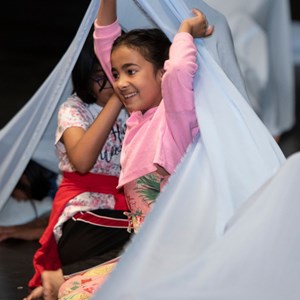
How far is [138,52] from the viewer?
250 cm

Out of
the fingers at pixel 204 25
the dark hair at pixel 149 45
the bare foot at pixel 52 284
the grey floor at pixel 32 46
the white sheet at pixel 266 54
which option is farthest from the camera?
the grey floor at pixel 32 46

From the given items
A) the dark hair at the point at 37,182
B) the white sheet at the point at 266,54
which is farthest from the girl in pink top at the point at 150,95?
the white sheet at the point at 266,54

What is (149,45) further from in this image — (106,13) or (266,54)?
(266,54)

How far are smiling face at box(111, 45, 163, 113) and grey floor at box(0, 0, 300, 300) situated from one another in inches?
77.3

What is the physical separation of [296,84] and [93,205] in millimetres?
3400

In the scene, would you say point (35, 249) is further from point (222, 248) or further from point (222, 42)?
point (222, 248)

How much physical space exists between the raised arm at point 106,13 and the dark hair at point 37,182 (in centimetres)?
78

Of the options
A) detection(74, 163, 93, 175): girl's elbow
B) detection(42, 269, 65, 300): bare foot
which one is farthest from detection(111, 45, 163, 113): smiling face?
detection(42, 269, 65, 300): bare foot

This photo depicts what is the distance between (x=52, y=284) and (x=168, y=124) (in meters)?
0.66

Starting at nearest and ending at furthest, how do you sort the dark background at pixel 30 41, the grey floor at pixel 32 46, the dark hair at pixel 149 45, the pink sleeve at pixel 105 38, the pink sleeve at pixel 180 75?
the pink sleeve at pixel 180 75
the dark hair at pixel 149 45
the pink sleeve at pixel 105 38
the grey floor at pixel 32 46
the dark background at pixel 30 41

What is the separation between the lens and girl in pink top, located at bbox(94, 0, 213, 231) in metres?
2.29

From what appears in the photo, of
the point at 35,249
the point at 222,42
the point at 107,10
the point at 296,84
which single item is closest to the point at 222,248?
the point at 222,42

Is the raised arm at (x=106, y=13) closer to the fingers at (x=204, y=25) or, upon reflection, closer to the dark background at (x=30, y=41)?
the fingers at (x=204, y=25)

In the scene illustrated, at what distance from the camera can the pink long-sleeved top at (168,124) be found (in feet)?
7.45
